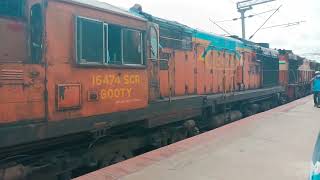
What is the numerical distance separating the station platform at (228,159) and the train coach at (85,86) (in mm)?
634

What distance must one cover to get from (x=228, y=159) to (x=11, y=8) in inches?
162

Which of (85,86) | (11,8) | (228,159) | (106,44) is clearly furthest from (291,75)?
(11,8)

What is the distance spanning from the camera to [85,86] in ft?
16.6

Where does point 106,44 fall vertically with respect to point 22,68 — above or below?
above

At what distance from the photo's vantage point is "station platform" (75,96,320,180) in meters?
5.08

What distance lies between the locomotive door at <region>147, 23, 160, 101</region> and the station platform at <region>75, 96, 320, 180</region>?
45.8 inches

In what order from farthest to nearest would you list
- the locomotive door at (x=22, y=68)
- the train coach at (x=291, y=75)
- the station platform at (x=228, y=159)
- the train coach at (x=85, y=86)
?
1. the train coach at (x=291, y=75)
2. the station platform at (x=228, y=159)
3. the train coach at (x=85, y=86)
4. the locomotive door at (x=22, y=68)

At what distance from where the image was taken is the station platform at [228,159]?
16.7 feet

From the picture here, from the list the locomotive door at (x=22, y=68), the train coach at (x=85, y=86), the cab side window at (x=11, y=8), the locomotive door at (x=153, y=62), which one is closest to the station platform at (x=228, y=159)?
the train coach at (x=85, y=86)

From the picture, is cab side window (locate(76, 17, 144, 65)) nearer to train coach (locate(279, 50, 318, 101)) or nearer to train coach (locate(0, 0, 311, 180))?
train coach (locate(0, 0, 311, 180))

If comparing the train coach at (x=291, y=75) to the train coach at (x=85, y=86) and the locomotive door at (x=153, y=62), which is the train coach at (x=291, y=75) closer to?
the train coach at (x=85, y=86)

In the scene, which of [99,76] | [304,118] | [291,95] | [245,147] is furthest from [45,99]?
[291,95]

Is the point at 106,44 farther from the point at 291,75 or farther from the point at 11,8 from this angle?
the point at 291,75

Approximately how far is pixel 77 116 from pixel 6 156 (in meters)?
1.07
